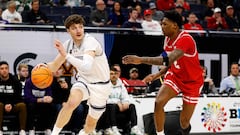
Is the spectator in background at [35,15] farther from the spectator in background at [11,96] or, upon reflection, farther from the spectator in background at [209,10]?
the spectator in background at [209,10]

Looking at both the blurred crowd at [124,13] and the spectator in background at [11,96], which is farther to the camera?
the blurred crowd at [124,13]

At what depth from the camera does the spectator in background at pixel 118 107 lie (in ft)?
44.3

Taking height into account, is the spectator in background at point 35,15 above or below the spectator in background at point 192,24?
above

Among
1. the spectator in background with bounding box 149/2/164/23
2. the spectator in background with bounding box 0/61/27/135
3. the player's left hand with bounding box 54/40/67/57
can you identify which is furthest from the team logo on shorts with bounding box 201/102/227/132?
the player's left hand with bounding box 54/40/67/57

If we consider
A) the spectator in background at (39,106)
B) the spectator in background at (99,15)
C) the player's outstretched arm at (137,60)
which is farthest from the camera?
the spectator in background at (99,15)

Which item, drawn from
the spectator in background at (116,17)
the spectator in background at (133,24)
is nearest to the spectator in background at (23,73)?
the spectator in background at (133,24)

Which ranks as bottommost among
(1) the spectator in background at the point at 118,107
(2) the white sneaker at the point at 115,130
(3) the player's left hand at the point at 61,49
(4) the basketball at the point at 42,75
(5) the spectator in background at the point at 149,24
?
(2) the white sneaker at the point at 115,130

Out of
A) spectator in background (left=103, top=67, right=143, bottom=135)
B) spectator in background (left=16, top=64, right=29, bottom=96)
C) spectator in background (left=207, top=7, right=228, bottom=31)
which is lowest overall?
spectator in background (left=103, top=67, right=143, bottom=135)

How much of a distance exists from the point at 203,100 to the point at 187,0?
24.0ft

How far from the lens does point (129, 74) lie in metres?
15.7

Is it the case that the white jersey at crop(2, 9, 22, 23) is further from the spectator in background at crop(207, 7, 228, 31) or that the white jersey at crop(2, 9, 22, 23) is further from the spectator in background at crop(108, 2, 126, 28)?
the spectator in background at crop(207, 7, 228, 31)

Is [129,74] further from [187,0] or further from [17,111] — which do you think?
[187,0]

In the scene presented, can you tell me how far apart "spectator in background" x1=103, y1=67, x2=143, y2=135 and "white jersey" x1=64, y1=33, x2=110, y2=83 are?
3632mm

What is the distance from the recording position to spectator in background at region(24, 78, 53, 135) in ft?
43.4
